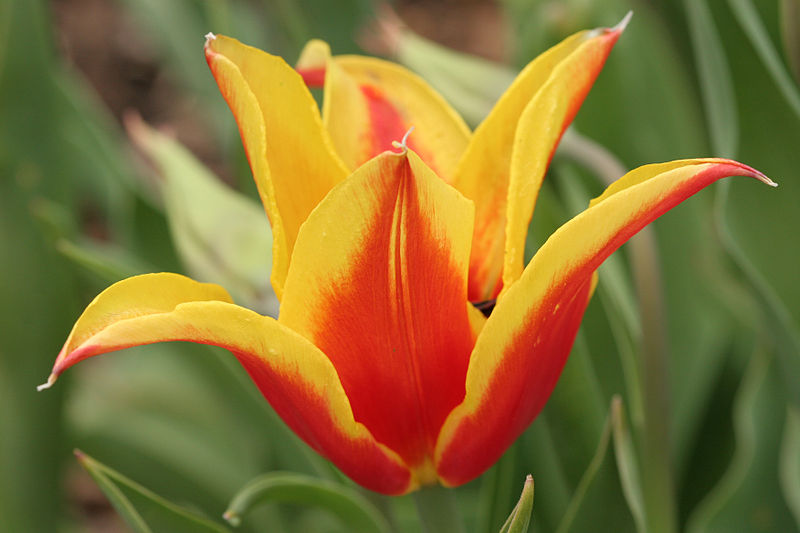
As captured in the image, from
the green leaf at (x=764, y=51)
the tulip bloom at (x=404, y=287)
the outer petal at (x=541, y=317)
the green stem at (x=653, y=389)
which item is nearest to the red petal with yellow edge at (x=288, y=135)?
the tulip bloom at (x=404, y=287)

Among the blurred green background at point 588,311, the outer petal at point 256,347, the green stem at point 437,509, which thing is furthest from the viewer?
the blurred green background at point 588,311

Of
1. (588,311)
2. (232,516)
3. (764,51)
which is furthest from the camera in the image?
(588,311)

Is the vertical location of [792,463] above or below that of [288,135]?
below

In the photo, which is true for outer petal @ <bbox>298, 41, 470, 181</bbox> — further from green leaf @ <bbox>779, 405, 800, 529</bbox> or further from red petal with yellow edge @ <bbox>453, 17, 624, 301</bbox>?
green leaf @ <bbox>779, 405, 800, 529</bbox>

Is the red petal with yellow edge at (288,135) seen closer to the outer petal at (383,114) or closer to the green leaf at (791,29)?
the outer petal at (383,114)

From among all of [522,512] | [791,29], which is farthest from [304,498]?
[791,29]

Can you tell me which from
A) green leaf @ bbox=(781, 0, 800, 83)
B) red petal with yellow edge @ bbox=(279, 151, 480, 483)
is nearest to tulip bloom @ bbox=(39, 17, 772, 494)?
red petal with yellow edge @ bbox=(279, 151, 480, 483)

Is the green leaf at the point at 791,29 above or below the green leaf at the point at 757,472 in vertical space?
above

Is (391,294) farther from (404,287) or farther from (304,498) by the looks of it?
(304,498)
